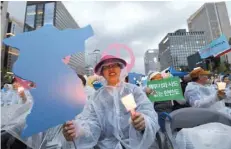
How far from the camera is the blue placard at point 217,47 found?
16.4ft

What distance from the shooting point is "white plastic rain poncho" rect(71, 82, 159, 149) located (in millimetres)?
1533

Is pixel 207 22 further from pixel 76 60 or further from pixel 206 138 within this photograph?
pixel 206 138

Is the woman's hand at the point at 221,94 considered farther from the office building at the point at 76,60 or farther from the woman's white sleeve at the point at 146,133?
the office building at the point at 76,60

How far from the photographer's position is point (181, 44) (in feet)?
277

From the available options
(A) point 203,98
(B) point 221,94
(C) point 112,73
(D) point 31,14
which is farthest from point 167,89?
(D) point 31,14

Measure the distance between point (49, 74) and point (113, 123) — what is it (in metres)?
0.71

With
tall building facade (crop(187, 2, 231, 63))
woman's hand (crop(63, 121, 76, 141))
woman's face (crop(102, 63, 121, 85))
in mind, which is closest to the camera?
woman's hand (crop(63, 121, 76, 141))

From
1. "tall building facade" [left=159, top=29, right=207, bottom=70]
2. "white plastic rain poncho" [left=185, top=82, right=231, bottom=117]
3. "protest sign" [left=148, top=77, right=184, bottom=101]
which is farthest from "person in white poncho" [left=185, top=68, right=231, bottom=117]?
"tall building facade" [left=159, top=29, right=207, bottom=70]

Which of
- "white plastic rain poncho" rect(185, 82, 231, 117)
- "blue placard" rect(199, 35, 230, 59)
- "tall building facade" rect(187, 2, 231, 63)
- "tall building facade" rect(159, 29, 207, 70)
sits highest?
"tall building facade" rect(187, 2, 231, 63)

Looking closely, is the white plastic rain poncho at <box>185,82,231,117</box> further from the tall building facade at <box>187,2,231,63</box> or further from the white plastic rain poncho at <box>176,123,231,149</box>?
the tall building facade at <box>187,2,231,63</box>

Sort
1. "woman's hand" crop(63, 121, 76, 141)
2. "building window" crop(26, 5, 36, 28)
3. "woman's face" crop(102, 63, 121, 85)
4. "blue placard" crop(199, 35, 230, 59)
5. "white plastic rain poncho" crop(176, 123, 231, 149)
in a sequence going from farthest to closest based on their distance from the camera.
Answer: "building window" crop(26, 5, 36, 28) < "blue placard" crop(199, 35, 230, 59) < "woman's face" crop(102, 63, 121, 85) < "white plastic rain poncho" crop(176, 123, 231, 149) < "woman's hand" crop(63, 121, 76, 141)

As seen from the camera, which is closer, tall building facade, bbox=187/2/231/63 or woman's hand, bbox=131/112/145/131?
woman's hand, bbox=131/112/145/131

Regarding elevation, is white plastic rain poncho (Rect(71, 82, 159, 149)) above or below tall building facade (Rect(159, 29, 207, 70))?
below

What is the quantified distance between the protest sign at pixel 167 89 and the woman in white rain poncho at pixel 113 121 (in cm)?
133
